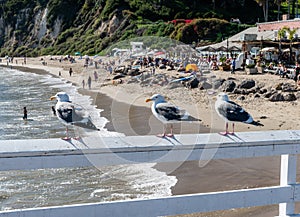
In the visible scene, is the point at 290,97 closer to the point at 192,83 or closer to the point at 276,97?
the point at 276,97

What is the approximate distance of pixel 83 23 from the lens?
86625 millimetres

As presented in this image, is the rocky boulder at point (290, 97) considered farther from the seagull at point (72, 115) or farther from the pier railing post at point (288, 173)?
the pier railing post at point (288, 173)

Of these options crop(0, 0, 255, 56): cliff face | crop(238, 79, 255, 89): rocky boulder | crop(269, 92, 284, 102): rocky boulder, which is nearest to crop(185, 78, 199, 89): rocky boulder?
crop(238, 79, 255, 89): rocky boulder

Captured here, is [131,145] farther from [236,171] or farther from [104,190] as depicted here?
[236,171]

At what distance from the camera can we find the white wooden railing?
112 inches

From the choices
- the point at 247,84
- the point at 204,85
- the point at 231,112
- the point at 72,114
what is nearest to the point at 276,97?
the point at 247,84

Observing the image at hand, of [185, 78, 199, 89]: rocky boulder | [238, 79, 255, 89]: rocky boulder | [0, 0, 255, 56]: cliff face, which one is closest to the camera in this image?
[238, 79, 255, 89]: rocky boulder

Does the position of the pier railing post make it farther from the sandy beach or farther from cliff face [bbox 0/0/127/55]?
cliff face [bbox 0/0/127/55]

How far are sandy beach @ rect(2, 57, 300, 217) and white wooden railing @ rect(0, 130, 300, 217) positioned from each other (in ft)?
15.0

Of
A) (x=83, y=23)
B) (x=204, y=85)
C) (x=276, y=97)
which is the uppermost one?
(x=83, y=23)

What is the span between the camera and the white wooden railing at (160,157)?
286 centimetres

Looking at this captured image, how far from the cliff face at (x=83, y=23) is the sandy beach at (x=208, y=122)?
29.5 metres

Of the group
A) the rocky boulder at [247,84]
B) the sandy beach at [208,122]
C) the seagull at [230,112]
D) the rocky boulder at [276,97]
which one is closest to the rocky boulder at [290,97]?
the rocky boulder at [276,97]

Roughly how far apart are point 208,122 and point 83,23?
72.3 meters
